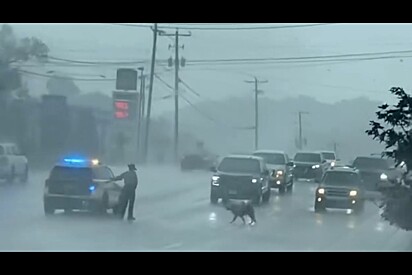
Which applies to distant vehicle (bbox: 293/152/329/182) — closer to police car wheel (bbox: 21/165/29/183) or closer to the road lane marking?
the road lane marking

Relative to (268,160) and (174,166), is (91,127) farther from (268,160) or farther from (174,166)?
(268,160)

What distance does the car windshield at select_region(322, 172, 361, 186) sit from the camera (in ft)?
55.9

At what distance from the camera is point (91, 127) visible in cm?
1730

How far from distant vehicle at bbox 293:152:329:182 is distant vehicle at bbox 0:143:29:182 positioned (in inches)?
180

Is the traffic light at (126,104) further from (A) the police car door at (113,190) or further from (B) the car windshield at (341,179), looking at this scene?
(B) the car windshield at (341,179)

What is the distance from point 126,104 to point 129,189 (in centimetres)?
143

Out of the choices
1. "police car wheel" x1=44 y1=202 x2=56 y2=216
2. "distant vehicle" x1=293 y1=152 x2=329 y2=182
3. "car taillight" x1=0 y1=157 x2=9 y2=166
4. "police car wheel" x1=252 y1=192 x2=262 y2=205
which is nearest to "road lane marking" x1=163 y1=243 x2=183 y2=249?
"police car wheel" x1=252 y1=192 x2=262 y2=205

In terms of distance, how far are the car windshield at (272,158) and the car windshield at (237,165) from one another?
268 millimetres

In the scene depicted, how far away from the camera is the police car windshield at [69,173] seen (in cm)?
1675

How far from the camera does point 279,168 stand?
1778cm

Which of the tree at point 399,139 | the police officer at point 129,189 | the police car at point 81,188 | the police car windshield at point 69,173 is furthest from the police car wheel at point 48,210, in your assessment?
the tree at point 399,139
